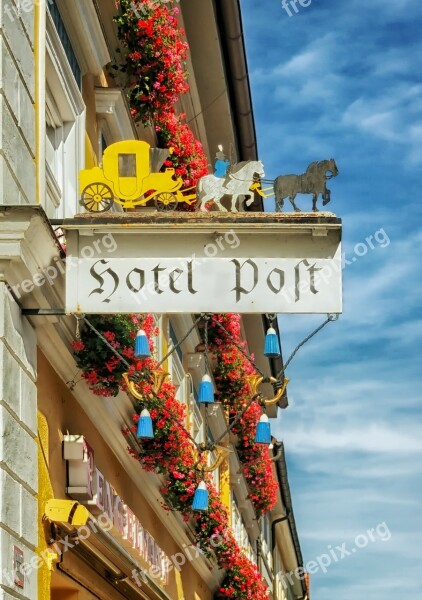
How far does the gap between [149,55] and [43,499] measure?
608 centimetres

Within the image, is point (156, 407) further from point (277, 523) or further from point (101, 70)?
point (277, 523)

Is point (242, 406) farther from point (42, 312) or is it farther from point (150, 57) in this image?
point (42, 312)

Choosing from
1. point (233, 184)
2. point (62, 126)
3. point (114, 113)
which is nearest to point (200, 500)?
point (233, 184)

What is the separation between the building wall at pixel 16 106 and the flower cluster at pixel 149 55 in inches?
181

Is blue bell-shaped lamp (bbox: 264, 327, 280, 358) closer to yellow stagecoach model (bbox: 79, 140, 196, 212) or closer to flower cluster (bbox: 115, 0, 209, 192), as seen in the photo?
yellow stagecoach model (bbox: 79, 140, 196, 212)

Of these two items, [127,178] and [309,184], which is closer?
[309,184]

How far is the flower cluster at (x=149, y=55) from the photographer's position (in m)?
15.8

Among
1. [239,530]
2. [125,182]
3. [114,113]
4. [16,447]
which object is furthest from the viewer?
[239,530]

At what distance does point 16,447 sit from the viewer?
10.1m

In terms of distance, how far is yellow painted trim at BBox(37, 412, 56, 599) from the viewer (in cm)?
1121

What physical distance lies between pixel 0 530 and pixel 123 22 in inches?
301

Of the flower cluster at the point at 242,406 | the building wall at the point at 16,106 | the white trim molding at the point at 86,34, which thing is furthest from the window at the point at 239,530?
the building wall at the point at 16,106

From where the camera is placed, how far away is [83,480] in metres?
12.9

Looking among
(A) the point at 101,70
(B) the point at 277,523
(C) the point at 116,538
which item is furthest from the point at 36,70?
(B) the point at 277,523
